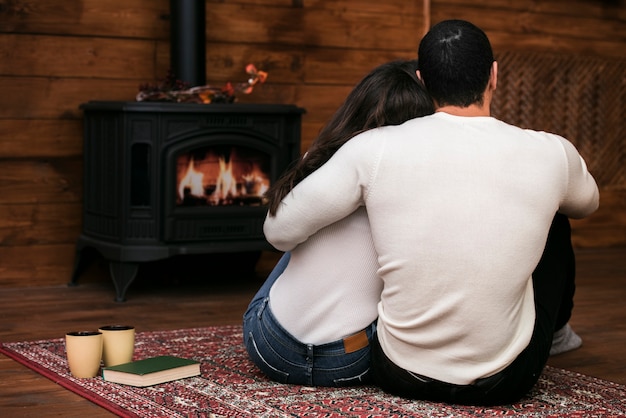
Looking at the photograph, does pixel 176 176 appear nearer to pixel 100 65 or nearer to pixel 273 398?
pixel 100 65

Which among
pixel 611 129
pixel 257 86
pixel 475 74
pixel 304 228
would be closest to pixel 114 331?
pixel 304 228

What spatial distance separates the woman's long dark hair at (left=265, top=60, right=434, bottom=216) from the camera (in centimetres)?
215

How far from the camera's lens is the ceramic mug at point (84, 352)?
7.66 ft

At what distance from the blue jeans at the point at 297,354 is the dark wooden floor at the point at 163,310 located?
38 cm

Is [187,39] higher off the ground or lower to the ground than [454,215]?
higher

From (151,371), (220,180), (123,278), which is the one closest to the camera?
(151,371)

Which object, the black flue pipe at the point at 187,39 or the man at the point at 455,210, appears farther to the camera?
the black flue pipe at the point at 187,39

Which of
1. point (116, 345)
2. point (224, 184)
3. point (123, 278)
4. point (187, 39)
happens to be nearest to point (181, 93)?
point (187, 39)

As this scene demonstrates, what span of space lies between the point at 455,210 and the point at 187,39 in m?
2.15

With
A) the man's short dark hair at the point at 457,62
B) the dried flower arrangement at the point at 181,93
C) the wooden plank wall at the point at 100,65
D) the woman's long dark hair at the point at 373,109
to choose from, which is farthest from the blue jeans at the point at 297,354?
the wooden plank wall at the point at 100,65

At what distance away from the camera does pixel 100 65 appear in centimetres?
396

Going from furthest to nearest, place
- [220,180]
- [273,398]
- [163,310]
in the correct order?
[220,180]
[163,310]
[273,398]

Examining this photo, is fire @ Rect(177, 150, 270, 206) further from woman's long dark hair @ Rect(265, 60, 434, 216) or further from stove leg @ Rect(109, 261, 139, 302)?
woman's long dark hair @ Rect(265, 60, 434, 216)

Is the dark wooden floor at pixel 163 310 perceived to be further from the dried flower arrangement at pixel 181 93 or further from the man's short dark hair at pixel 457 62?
the man's short dark hair at pixel 457 62
